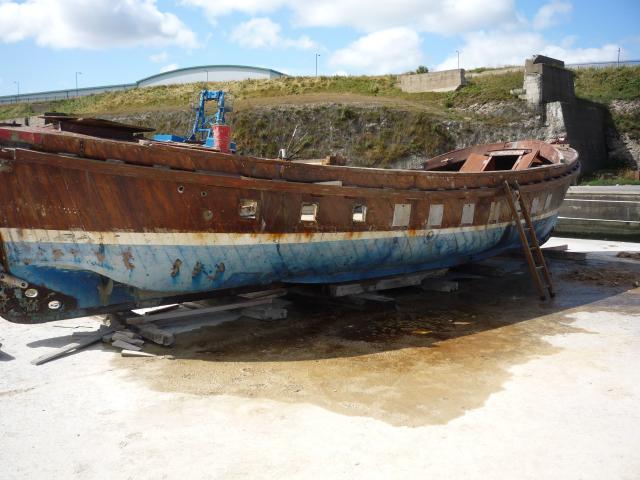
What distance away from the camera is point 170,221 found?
6082 millimetres

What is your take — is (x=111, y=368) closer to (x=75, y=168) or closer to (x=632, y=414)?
(x=75, y=168)

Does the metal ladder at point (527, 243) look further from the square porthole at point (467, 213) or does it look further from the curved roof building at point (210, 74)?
the curved roof building at point (210, 74)

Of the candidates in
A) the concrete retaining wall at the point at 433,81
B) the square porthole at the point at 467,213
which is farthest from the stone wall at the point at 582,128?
the square porthole at the point at 467,213

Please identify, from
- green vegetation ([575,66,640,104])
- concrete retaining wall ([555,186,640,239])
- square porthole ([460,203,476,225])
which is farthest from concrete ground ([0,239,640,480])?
green vegetation ([575,66,640,104])

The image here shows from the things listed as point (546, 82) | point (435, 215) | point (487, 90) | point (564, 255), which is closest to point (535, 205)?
point (564, 255)

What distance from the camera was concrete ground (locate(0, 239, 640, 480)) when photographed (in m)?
3.95

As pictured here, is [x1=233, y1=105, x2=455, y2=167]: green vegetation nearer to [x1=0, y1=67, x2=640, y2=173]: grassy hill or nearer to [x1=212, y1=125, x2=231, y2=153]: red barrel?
[x1=0, y1=67, x2=640, y2=173]: grassy hill

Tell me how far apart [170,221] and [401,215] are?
3487 mm

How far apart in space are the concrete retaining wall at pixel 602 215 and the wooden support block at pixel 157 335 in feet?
55.0

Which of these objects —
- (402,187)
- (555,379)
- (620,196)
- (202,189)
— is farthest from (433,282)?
(620,196)

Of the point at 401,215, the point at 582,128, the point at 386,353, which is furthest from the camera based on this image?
the point at 582,128

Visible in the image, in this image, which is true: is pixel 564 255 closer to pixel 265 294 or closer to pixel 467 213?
pixel 467 213

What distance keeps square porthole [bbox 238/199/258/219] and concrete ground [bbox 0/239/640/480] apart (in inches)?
62.4

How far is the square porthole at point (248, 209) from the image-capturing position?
21.4 feet
